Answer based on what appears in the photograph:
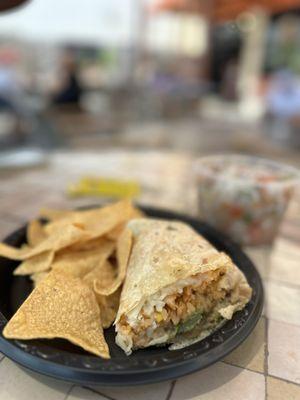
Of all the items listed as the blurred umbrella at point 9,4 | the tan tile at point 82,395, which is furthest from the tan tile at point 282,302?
the blurred umbrella at point 9,4

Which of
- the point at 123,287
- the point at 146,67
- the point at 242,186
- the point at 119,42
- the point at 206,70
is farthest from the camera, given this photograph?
the point at 206,70

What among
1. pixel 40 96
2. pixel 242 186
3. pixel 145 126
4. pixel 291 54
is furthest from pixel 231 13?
pixel 242 186

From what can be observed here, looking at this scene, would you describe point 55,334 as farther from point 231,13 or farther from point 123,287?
point 231,13

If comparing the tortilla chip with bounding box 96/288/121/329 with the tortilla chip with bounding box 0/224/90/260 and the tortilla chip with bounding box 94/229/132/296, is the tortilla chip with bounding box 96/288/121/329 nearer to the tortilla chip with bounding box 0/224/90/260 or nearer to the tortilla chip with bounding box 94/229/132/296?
the tortilla chip with bounding box 94/229/132/296

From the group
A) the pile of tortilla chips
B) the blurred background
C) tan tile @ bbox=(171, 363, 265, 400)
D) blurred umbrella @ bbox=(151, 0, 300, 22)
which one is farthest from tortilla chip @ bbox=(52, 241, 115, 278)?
blurred umbrella @ bbox=(151, 0, 300, 22)

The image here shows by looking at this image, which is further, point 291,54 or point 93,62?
point 291,54
